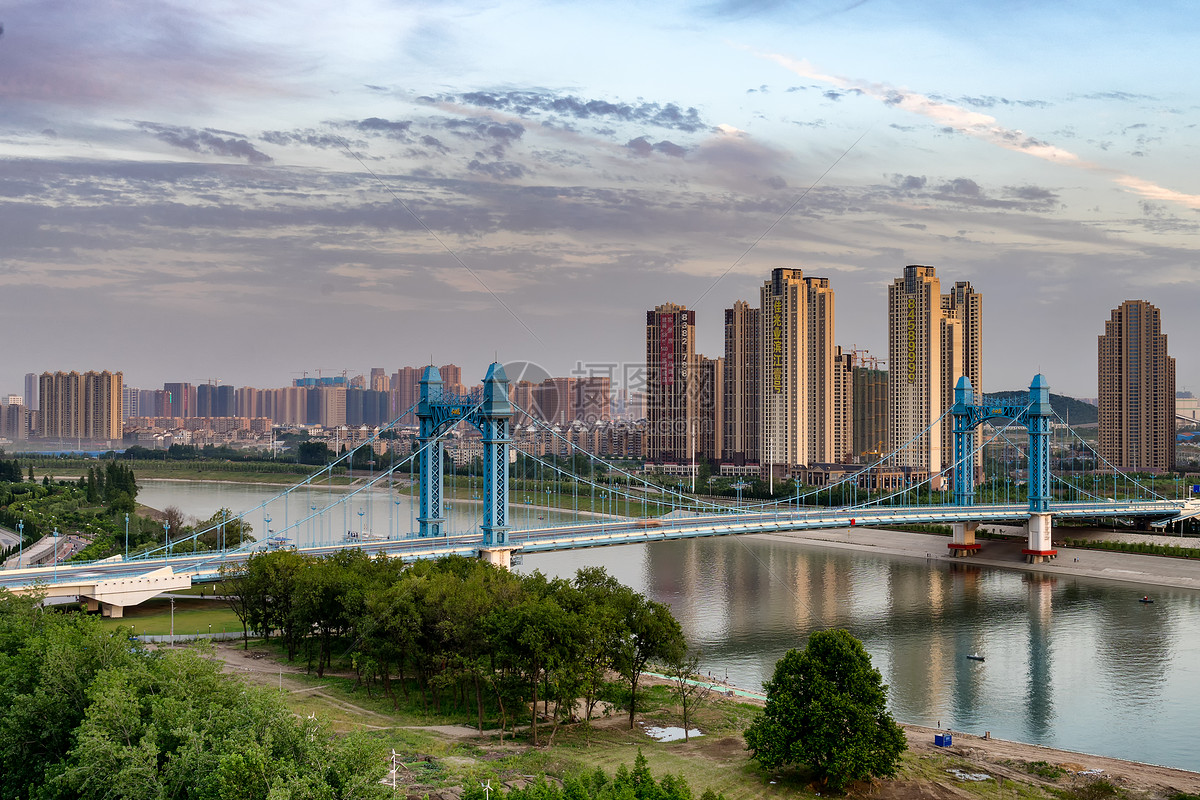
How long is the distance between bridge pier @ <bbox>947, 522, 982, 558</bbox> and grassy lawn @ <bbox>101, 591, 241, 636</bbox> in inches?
831

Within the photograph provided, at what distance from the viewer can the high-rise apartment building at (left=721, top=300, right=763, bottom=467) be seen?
5278 cm

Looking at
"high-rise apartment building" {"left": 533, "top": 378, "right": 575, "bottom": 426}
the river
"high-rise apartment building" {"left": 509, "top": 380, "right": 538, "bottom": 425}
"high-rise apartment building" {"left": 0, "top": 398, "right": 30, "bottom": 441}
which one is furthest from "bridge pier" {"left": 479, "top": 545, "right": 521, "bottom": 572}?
"high-rise apartment building" {"left": 0, "top": 398, "right": 30, "bottom": 441}

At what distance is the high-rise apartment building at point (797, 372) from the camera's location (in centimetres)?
4966

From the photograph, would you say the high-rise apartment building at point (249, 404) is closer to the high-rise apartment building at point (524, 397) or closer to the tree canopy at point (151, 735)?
the high-rise apartment building at point (524, 397)

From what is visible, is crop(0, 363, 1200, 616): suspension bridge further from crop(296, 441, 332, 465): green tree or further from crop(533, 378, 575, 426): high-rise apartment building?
crop(533, 378, 575, 426): high-rise apartment building

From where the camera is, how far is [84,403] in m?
91.1

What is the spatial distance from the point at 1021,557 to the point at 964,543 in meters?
1.63

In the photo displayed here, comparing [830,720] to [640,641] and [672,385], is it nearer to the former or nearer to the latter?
[640,641]

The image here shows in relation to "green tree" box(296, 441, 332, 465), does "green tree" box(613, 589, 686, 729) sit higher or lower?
lower

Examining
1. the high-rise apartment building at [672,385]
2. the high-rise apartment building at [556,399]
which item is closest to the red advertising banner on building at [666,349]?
the high-rise apartment building at [672,385]

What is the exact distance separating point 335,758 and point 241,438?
10272 centimetres

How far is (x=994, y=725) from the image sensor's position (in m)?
14.6

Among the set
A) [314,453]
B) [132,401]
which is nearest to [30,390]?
[132,401]

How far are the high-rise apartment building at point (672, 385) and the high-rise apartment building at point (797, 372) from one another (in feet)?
18.7
